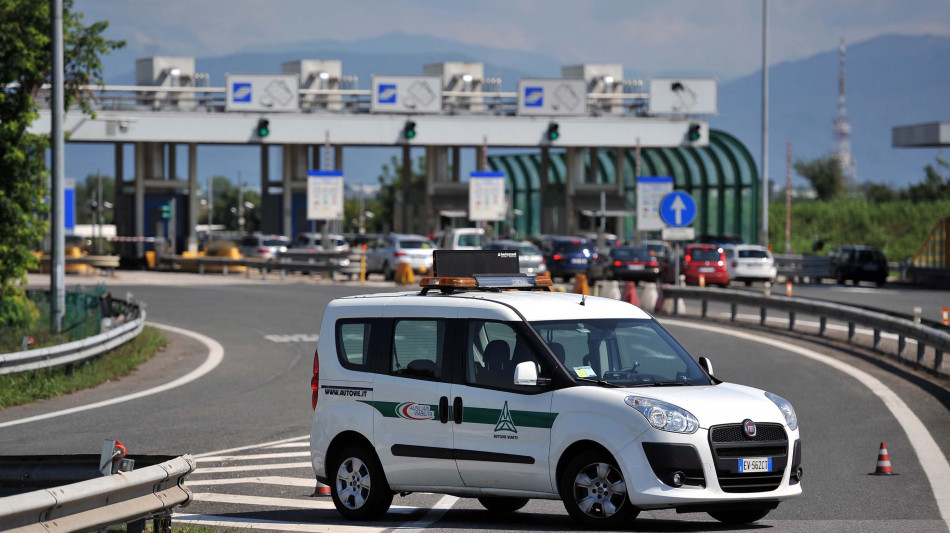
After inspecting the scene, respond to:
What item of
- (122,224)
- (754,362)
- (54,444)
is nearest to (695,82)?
(122,224)

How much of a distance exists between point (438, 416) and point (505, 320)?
0.83 meters

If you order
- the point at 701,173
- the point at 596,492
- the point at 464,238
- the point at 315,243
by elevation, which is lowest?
the point at 596,492

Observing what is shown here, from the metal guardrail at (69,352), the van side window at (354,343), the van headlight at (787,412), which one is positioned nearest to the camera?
the van headlight at (787,412)

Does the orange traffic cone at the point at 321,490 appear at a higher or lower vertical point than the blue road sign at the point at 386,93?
lower

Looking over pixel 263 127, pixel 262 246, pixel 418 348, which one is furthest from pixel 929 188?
pixel 418 348

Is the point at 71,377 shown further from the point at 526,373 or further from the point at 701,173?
the point at 701,173

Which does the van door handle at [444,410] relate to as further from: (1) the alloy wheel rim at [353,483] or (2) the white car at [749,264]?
(2) the white car at [749,264]

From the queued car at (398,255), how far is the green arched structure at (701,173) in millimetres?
16374

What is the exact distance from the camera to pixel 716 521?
983 cm

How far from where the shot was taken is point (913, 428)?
15578 millimetres

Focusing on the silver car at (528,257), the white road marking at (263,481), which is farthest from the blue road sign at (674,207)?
the white road marking at (263,481)

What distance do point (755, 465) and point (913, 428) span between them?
748cm

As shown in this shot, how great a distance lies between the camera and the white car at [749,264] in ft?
159

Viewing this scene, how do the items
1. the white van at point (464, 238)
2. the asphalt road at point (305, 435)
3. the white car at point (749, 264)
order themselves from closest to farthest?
the asphalt road at point (305, 435)
the white car at point (749, 264)
the white van at point (464, 238)
